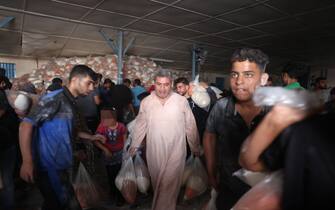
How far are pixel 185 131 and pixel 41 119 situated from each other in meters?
1.42

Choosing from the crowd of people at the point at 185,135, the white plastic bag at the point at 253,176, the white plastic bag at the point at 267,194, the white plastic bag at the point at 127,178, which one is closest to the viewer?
the crowd of people at the point at 185,135

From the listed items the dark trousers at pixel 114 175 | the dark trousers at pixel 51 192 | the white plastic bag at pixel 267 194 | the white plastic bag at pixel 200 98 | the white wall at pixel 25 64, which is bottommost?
the dark trousers at pixel 114 175

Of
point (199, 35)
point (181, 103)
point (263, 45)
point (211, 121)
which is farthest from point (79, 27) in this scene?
point (263, 45)

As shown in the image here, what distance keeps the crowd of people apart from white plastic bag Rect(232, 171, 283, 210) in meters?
0.02

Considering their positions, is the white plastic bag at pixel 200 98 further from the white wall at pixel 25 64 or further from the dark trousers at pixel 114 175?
the white wall at pixel 25 64

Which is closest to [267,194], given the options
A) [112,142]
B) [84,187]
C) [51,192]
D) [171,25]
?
[51,192]

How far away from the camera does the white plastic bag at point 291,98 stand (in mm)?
642

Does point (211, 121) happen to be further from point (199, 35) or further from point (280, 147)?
point (199, 35)

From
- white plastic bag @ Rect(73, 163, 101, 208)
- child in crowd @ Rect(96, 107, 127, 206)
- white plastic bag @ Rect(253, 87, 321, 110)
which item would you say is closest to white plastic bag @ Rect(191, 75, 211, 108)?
child in crowd @ Rect(96, 107, 127, 206)

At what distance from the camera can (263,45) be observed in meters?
6.39

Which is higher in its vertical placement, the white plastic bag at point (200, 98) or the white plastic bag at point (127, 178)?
the white plastic bag at point (200, 98)

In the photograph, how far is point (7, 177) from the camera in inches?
87.0

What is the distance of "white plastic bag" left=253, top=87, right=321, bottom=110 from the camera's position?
64 cm

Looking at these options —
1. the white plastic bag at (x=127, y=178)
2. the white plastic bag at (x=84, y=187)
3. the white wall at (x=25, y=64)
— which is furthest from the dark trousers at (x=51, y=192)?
the white wall at (x=25, y=64)
